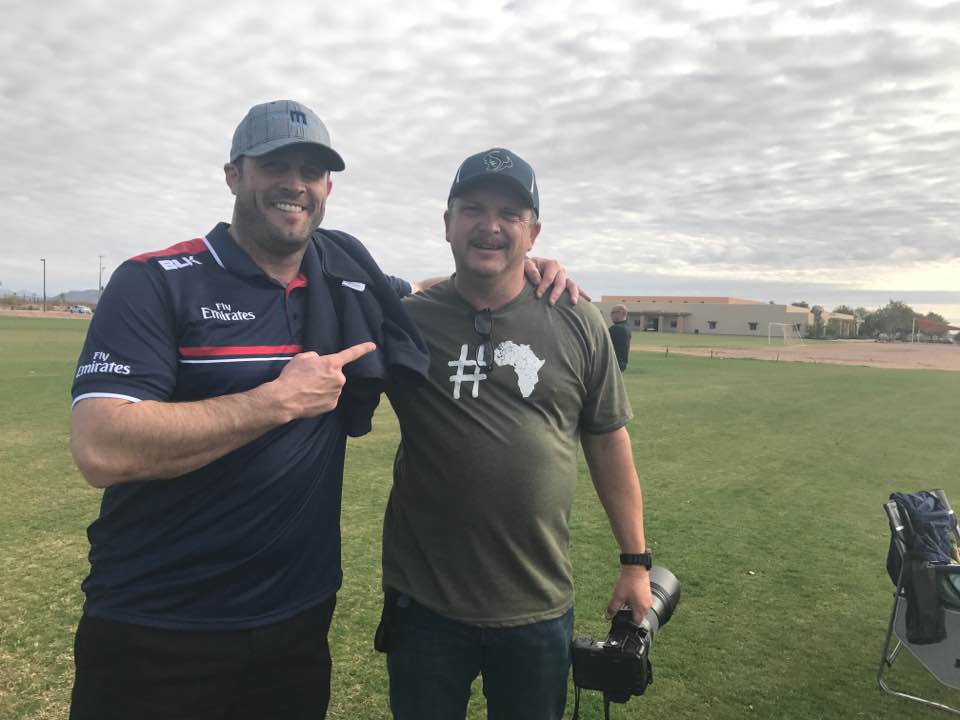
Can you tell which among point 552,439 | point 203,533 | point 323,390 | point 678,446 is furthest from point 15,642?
point 678,446

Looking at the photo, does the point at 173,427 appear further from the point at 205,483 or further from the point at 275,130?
the point at 275,130

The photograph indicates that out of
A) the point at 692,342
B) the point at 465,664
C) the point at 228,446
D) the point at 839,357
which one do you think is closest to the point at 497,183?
the point at 228,446

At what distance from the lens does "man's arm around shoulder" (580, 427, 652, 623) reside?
8.10 feet

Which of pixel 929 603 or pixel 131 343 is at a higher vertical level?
pixel 131 343

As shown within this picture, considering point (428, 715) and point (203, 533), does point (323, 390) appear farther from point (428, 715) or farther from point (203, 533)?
point (428, 715)

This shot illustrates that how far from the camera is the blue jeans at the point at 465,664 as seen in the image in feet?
7.22

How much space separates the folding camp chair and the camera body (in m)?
2.05

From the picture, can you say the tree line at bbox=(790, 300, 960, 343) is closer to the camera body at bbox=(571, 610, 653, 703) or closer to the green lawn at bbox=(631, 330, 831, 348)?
the green lawn at bbox=(631, 330, 831, 348)

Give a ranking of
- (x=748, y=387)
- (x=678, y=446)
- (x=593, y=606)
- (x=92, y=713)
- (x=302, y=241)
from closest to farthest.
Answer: (x=92, y=713) → (x=302, y=241) → (x=593, y=606) → (x=678, y=446) → (x=748, y=387)

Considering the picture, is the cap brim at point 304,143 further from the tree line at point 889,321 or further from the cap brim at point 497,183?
the tree line at point 889,321

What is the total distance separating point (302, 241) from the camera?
6.81ft

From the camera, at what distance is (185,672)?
1.90 meters

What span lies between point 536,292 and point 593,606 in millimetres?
2739

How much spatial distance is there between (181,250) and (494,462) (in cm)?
120
